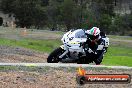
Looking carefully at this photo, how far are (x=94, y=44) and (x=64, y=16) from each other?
79.6 metres

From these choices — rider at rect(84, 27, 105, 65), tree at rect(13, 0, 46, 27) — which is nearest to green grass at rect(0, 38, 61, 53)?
rider at rect(84, 27, 105, 65)

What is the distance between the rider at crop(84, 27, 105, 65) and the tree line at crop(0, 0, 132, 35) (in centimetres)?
7186

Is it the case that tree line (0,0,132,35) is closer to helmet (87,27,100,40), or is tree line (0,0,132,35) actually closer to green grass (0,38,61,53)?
green grass (0,38,61,53)

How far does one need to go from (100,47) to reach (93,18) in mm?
79243

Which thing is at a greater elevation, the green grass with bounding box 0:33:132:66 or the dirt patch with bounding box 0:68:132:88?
the dirt patch with bounding box 0:68:132:88

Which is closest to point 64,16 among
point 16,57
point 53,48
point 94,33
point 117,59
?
point 53,48

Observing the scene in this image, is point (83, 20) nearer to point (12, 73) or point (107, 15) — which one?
point (107, 15)

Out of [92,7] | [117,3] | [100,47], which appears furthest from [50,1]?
[100,47]

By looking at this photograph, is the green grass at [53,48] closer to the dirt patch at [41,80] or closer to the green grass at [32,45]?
the green grass at [32,45]

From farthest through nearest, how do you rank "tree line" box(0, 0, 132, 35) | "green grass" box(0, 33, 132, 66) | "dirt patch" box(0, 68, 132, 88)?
"tree line" box(0, 0, 132, 35)
"green grass" box(0, 33, 132, 66)
"dirt patch" box(0, 68, 132, 88)

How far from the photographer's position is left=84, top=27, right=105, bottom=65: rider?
18094mm

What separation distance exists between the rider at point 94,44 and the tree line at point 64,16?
7186cm

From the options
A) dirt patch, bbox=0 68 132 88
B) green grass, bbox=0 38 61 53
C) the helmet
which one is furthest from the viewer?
green grass, bbox=0 38 61 53

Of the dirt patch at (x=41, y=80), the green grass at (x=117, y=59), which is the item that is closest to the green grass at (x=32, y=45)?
the green grass at (x=117, y=59)
